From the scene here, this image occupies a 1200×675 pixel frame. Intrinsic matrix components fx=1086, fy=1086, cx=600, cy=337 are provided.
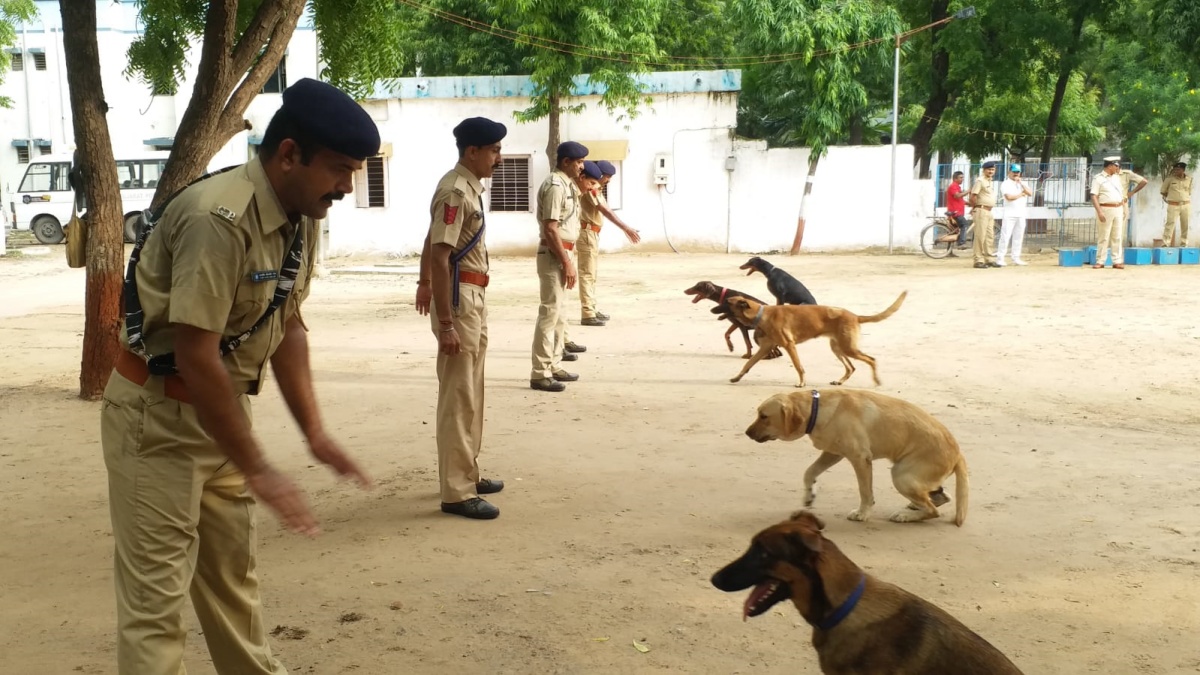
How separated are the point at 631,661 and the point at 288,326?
1.70 m

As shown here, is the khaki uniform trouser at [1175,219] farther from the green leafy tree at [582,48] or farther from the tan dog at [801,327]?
the tan dog at [801,327]

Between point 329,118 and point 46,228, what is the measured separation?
94.8ft

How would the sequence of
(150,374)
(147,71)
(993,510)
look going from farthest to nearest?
(147,71), (993,510), (150,374)

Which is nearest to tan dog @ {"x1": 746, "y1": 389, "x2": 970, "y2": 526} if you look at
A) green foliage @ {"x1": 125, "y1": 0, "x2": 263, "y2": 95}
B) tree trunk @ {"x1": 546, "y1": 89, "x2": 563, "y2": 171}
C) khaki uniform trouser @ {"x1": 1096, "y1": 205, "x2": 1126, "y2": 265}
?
green foliage @ {"x1": 125, "y1": 0, "x2": 263, "y2": 95}

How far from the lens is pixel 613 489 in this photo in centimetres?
607

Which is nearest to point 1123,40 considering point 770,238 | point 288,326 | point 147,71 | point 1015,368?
point 770,238

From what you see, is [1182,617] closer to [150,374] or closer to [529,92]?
[150,374]

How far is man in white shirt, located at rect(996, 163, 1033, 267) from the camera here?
1856 cm

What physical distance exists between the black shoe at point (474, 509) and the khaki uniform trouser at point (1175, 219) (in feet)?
63.8

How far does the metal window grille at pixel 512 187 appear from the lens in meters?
25.2

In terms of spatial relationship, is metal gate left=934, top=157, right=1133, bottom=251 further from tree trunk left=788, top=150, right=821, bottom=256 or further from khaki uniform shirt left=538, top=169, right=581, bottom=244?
khaki uniform shirt left=538, top=169, right=581, bottom=244

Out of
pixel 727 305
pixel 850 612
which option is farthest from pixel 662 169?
pixel 850 612

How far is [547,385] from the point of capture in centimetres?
888

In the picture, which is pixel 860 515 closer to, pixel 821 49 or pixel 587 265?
pixel 587 265
